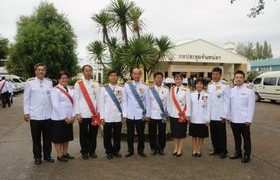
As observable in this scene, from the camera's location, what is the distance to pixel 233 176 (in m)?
4.73

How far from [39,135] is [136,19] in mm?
5668

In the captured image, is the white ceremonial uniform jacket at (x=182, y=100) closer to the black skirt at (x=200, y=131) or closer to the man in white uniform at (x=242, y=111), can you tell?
the black skirt at (x=200, y=131)

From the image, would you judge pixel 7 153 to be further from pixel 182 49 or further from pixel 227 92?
pixel 182 49

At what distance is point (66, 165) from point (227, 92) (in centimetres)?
344

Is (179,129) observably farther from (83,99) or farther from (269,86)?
(269,86)

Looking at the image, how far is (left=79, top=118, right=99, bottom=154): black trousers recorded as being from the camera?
5.55m

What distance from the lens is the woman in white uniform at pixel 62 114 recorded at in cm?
540

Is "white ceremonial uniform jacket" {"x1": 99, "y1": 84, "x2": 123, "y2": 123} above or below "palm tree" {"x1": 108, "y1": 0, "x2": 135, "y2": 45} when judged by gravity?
below

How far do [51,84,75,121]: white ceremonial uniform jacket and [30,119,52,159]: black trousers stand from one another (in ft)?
0.72

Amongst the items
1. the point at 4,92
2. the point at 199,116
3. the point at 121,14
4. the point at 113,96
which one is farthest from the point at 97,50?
the point at 4,92

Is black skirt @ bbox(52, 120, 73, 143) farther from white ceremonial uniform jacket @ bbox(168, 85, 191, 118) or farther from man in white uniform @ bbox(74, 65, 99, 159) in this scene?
white ceremonial uniform jacket @ bbox(168, 85, 191, 118)

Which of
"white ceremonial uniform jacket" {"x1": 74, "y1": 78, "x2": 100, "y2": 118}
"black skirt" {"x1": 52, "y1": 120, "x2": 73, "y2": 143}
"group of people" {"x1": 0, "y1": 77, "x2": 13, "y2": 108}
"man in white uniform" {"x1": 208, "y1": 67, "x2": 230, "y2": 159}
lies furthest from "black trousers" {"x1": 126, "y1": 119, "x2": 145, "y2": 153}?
"group of people" {"x1": 0, "y1": 77, "x2": 13, "y2": 108}

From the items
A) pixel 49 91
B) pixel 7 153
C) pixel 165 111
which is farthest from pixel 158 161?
pixel 7 153

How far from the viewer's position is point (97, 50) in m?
9.98
